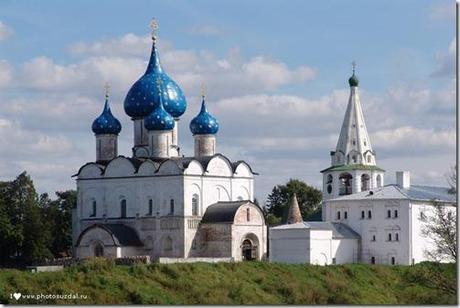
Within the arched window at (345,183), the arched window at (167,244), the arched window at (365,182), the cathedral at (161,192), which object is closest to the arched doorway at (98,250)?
the cathedral at (161,192)

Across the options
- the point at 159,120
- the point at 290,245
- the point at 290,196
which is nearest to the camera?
the point at 159,120

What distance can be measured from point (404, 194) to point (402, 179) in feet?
4.36

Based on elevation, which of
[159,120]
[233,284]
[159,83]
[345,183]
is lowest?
[233,284]

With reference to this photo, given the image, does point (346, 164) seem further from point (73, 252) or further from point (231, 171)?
point (73, 252)

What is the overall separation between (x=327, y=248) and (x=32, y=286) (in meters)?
15.4

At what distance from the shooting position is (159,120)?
41312mm

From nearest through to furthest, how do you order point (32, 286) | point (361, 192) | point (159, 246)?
point (32, 286), point (159, 246), point (361, 192)

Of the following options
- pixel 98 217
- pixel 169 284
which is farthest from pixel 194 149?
pixel 169 284

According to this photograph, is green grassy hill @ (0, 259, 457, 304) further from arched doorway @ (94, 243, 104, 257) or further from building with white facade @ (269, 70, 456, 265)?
arched doorway @ (94, 243, 104, 257)

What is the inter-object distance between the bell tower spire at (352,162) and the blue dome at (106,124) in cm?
722

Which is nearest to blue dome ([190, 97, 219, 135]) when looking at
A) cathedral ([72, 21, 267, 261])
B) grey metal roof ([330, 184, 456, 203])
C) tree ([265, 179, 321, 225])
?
cathedral ([72, 21, 267, 261])

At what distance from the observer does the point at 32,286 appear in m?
27.8

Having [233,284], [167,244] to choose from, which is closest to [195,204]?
[167,244]

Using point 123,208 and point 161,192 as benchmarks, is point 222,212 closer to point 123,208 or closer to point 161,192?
point 161,192
